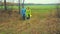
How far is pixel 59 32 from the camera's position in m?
10.1

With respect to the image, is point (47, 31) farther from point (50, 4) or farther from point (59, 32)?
point (50, 4)

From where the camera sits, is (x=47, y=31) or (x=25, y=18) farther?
(x=25, y=18)

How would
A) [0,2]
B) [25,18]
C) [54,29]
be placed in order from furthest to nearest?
1. [0,2]
2. [25,18]
3. [54,29]

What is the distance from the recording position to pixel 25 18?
48.9 feet

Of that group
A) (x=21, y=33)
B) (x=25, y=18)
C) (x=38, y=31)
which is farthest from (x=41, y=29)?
(x=25, y=18)

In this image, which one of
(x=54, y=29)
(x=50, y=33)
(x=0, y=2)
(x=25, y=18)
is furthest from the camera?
(x=0, y=2)

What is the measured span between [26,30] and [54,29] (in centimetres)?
172

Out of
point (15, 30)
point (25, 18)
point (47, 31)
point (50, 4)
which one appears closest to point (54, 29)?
point (47, 31)

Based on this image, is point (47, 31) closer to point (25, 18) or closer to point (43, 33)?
point (43, 33)

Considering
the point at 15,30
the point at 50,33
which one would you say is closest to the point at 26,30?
the point at 15,30

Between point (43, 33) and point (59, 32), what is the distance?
0.90 metres

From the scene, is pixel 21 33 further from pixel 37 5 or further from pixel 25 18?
pixel 37 5

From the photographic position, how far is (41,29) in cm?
1121

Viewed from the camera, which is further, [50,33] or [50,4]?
[50,4]
